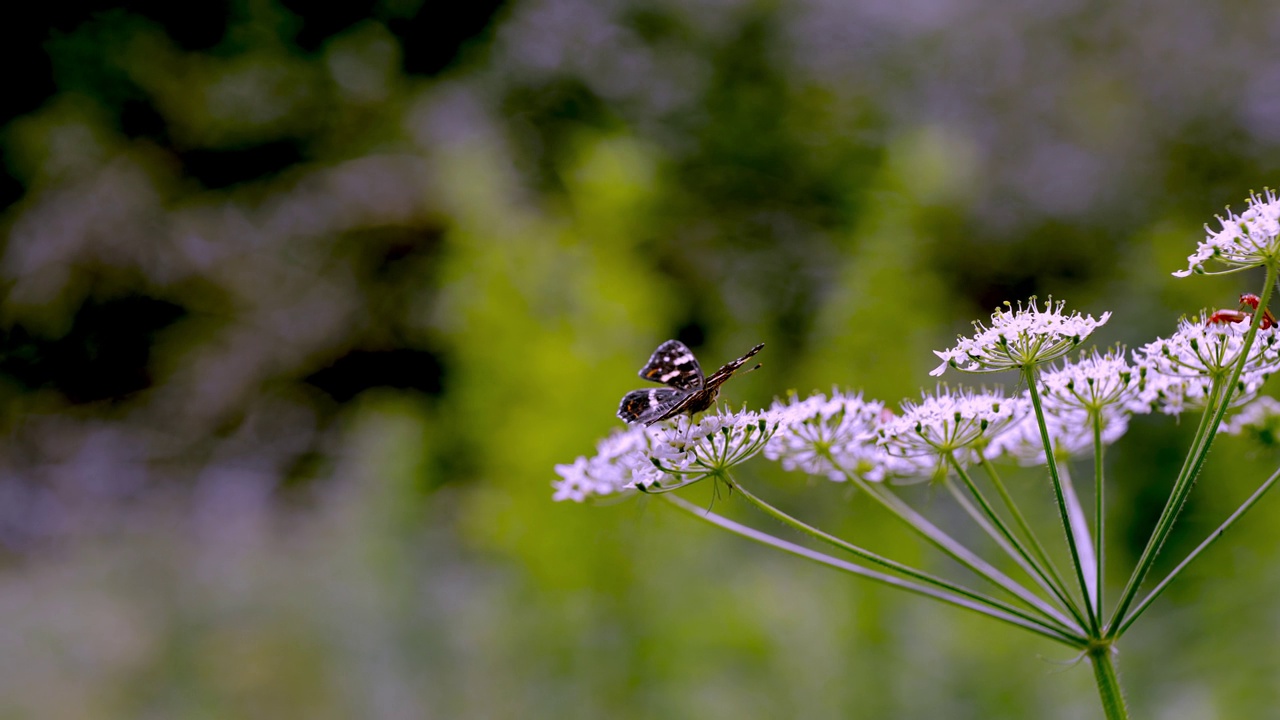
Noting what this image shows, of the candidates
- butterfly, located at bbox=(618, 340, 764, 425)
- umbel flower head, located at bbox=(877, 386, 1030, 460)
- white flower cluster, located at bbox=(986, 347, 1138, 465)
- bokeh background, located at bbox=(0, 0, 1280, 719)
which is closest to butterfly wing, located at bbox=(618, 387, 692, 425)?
butterfly, located at bbox=(618, 340, 764, 425)

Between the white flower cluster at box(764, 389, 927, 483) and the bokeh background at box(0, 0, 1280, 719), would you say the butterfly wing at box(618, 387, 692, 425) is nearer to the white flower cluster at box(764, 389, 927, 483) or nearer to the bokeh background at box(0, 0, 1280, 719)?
the white flower cluster at box(764, 389, 927, 483)

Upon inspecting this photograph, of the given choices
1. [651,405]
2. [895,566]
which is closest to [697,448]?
[651,405]

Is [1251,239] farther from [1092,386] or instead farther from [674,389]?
Result: [674,389]

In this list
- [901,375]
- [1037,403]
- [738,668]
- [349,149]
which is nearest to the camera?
[1037,403]

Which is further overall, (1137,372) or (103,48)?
(103,48)

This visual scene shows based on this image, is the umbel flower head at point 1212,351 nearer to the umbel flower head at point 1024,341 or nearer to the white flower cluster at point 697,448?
the umbel flower head at point 1024,341

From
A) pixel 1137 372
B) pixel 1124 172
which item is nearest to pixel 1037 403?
pixel 1137 372

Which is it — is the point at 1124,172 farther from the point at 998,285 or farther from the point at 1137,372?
the point at 1137,372
